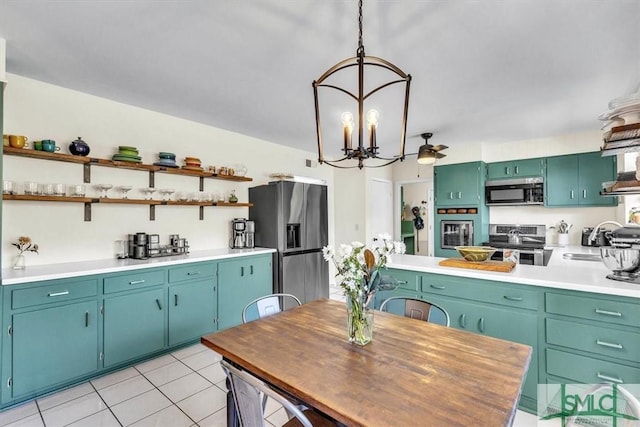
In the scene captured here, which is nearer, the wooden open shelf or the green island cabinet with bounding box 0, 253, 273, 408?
the green island cabinet with bounding box 0, 253, 273, 408

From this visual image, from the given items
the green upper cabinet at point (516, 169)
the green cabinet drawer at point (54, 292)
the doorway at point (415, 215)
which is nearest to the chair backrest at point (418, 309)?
the green cabinet drawer at point (54, 292)

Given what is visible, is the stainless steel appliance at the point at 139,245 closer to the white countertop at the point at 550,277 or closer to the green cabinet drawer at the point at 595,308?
the white countertop at the point at 550,277

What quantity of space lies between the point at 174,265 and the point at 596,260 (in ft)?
14.2

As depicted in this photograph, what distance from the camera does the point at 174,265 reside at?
9.40ft

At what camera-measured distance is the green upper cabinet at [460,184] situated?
15.5ft

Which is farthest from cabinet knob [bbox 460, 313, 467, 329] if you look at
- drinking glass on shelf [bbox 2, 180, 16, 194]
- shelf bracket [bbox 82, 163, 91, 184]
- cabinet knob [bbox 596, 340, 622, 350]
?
drinking glass on shelf [bbox 2, 180, 16, 194]

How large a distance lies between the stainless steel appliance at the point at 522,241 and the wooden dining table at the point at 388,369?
10.8 feet

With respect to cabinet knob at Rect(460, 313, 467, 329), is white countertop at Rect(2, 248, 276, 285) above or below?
above

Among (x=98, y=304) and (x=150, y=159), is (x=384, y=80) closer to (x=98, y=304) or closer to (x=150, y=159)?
(x=150, y=159)

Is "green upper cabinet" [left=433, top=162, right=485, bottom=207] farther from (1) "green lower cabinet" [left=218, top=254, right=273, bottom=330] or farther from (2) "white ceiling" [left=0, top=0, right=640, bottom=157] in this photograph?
(1) "green lower cabinet" [left=218, top=254, right=273, bottom=330]

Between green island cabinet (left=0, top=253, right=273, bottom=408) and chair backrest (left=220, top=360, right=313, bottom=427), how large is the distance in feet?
6.38

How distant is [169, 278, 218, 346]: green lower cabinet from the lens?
2863 millimetres

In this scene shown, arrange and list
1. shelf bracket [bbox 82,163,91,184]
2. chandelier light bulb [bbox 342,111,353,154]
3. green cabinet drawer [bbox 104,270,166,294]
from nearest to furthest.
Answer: chandelier light bulb [bbox 342,111,353,154] → green cabinet drawer [bbox 104,270,166,294] → shelf bracket [bbox 82,163,91,184]

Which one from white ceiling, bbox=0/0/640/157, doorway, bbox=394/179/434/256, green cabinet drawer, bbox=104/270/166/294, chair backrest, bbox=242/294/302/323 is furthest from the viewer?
doorway, bbox=394/179/434/256
